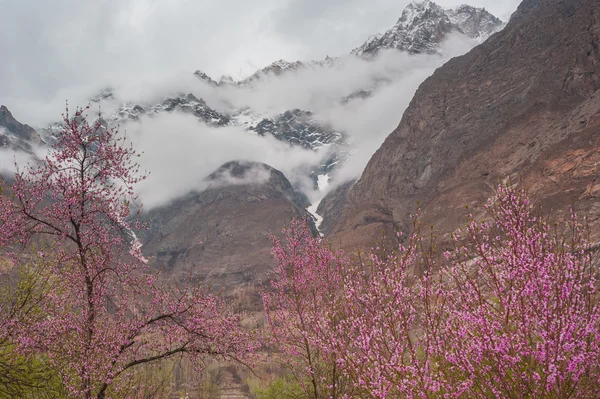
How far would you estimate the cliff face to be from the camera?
73250mm

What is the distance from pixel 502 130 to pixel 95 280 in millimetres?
109296

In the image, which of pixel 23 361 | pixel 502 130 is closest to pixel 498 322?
pixel 23 361

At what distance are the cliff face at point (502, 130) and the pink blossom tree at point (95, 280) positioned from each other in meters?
59.4

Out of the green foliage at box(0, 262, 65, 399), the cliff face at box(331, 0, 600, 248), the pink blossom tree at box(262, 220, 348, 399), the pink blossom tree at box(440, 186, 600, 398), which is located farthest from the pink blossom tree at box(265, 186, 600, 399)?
the cliff face at box(331, 0, 600, 248)

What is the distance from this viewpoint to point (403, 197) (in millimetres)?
131500

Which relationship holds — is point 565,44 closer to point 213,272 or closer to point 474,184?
point 474,184

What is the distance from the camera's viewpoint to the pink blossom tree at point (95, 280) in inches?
375

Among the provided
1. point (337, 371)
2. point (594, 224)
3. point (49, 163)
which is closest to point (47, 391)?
point (49, 163)

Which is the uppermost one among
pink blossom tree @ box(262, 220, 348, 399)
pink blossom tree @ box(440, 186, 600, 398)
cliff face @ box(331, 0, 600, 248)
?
cliff face @ box(331, 0, 600, 248)

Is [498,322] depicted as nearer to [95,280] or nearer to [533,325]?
[533,325]

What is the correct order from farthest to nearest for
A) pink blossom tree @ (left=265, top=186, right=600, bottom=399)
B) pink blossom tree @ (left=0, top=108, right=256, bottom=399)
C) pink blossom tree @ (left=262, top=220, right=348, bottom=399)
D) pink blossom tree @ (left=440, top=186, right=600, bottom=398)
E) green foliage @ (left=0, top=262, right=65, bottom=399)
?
pink blossom tree @ (left=262, top=220, right=348, bottom=399), pink blossom tree @ (left=0, top=108, right=256, bottom=399), green foliage @ (left=0, top=262, right=65, bottom=399), pink blossom tree @ (left=265, top=186, right=600, bottom=399), pink blossom tree @ (left=440, top=186, right=600, bottom=398)

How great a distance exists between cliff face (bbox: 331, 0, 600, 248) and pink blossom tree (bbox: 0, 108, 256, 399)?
195 ft

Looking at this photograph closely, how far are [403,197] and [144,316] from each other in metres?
126

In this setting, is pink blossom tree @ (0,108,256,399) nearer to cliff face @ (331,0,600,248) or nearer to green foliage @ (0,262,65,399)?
green foliage @ (0,262,65,399)
